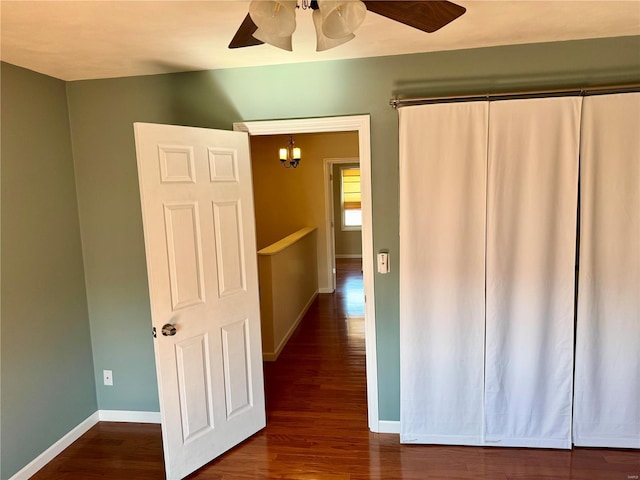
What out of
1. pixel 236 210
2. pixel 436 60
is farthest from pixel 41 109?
pixel 436 60

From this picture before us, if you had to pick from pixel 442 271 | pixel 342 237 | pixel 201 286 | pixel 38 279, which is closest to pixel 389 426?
pixel 442 271

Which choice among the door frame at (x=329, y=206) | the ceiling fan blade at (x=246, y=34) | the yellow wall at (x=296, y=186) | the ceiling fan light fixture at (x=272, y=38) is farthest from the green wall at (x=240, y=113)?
the door frame at (x=329, y=206)

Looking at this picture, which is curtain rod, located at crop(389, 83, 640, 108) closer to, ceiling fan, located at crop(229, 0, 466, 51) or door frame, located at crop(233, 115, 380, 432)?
door frame, located at crop(233, 115, 380, 432)

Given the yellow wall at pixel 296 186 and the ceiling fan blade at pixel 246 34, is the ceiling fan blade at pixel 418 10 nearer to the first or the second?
the ceiling fan blade at pixel 246 34

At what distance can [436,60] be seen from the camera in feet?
8.02

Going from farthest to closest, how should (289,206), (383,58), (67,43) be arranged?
(289,206) → (383,58) → (67,43)

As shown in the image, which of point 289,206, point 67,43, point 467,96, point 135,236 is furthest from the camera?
point 289,206

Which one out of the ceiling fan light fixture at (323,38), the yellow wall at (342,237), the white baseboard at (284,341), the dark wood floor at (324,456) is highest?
the ceiling fan light fixture at (323,38)

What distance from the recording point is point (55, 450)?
2611mm

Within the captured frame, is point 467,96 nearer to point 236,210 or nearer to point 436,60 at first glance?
point 436,60

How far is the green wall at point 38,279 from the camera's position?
2.31 m

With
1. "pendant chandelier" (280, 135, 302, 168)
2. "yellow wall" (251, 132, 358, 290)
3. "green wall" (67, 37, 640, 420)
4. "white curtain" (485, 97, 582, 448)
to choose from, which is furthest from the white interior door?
"yellow wall" (251, 132, 358, 290)

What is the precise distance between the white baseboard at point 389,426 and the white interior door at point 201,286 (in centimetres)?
84

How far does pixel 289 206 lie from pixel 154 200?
4126mm
